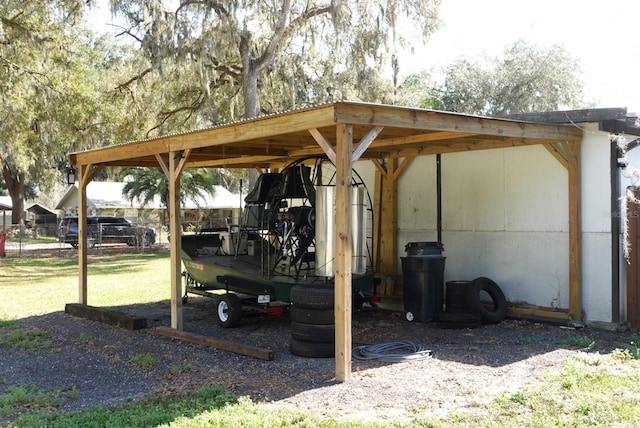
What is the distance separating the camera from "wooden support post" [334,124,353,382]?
6504 mm

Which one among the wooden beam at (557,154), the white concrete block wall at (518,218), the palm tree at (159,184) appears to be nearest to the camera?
the white concrete block wall at (518,218)

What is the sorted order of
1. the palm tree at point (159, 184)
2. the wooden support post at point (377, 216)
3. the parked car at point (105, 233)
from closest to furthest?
the wooden support post at point (377, 216), the parked car at point (105, 233), the palm tree at point (159, 184)

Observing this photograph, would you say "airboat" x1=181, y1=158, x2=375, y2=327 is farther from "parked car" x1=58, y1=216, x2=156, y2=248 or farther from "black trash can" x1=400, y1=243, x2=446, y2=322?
"parked car" x1=58, y1=216, x2=156, y2=248

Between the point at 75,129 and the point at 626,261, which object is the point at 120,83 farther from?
the point at 626,261

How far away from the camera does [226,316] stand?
→ 9.84 metres

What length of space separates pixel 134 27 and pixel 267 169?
795 centimetres

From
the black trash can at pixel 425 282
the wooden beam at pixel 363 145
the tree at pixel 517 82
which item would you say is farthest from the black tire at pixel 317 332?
the tree at pixel 517 82

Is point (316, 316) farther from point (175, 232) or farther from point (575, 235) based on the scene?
point (575, 235)

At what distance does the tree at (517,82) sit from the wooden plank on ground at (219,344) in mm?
23740

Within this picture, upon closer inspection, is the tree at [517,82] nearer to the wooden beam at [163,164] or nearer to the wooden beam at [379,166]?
the wooden beam at [379,166]

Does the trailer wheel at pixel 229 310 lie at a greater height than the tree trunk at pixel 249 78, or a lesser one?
lesser

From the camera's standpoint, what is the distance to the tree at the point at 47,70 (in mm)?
19395

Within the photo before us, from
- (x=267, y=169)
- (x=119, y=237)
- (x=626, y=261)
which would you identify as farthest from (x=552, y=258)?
(x=119, y=237)

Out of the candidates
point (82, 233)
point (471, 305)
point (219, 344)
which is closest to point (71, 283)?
point (82, 233)
